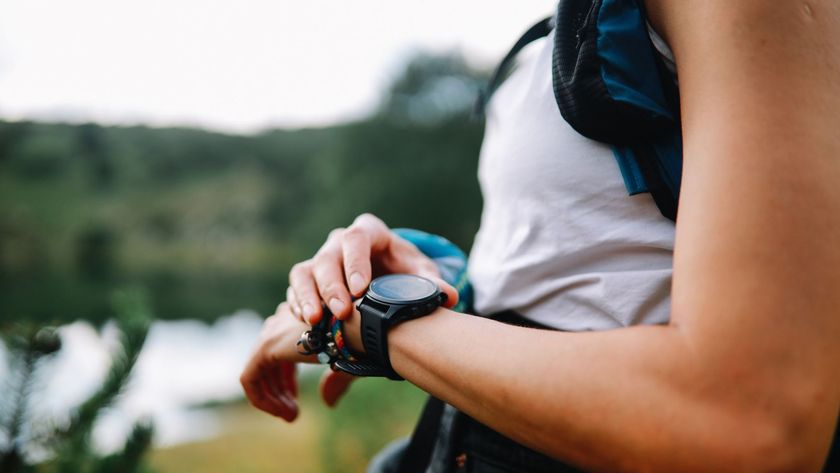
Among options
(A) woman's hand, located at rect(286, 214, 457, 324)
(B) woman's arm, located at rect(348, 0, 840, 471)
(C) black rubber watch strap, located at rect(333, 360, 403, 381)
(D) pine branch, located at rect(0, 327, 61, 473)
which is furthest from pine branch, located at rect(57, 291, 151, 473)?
(B) woman's arm, located at rect(348, 0, 840, 471)

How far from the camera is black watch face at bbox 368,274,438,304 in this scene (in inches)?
34.0

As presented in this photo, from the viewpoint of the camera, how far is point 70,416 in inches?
69.5

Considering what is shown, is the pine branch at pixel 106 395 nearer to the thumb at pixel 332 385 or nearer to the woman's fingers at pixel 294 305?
the thumb at pixel 332 385

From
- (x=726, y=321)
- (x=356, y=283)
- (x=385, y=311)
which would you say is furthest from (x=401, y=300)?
(x=726, y=321)

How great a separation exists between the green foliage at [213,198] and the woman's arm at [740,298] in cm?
345

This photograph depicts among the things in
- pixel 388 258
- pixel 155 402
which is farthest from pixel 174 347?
pixel 388 258

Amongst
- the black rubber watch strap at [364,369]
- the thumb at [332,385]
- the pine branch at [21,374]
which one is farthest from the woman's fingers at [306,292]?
the pine branch at [21,374]

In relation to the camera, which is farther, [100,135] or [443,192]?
[100,135]

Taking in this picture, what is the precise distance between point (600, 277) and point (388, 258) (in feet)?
1.72

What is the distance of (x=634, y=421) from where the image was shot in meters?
0.57

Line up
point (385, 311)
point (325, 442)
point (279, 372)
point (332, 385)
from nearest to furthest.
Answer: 1. point (385, 311)
2. point (279, 372)
3. point (332, 385)
4. point (325, 442)

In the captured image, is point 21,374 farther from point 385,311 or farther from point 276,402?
point 385,311

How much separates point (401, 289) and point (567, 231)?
318 millimetres

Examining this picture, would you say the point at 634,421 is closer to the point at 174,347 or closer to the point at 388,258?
the point at 388,258
